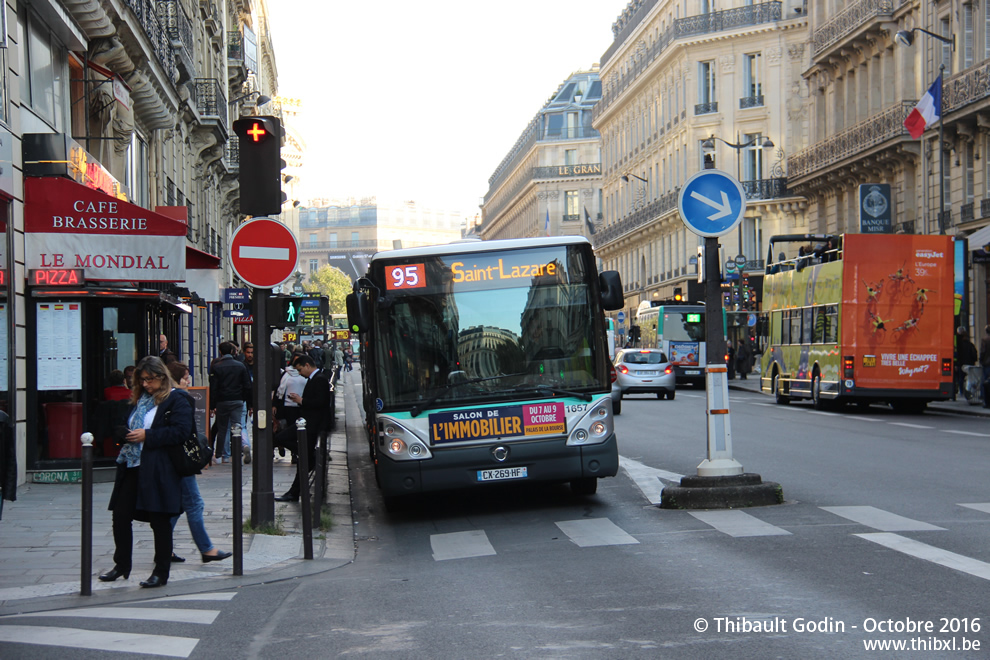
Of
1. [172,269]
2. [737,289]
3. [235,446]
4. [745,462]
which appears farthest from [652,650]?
[737,289]

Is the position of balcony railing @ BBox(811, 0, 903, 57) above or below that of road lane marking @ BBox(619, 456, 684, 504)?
above

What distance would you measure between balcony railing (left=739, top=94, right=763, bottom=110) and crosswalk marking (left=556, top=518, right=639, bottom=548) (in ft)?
182

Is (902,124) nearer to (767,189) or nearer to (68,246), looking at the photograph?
(767,189)

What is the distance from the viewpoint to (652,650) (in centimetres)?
620

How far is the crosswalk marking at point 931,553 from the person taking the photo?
814cm

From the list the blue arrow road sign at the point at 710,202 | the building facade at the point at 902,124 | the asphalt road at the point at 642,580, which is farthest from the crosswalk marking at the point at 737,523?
the building facade at the point at 902,124

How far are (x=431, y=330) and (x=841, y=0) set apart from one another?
3948 centimetres

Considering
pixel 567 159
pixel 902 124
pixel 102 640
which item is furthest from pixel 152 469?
pixel 567 159

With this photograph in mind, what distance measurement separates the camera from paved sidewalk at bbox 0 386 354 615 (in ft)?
29.3

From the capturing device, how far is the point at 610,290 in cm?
1256

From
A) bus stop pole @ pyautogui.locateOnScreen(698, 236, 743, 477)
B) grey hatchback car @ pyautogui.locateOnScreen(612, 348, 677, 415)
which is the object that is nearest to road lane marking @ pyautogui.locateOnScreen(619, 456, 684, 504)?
bus stop pole @ pyautogui.locateOnScreen(698, 236, 743, 477)

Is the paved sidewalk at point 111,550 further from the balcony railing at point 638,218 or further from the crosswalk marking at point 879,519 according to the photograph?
the balcony railing at point 638,218

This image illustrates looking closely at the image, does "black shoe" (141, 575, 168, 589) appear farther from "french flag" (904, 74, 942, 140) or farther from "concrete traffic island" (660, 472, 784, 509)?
"french flag" (904, 74, 942, 140)

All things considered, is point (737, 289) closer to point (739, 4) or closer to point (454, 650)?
point (739, 4)
